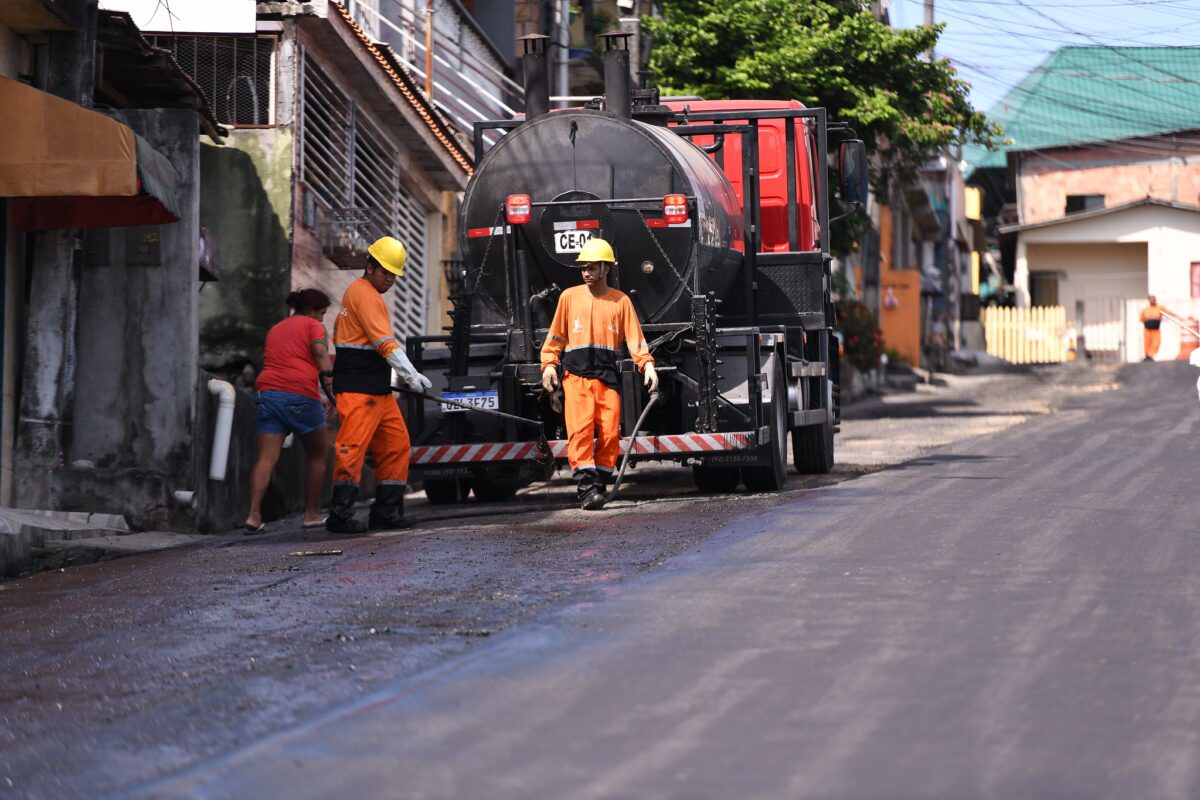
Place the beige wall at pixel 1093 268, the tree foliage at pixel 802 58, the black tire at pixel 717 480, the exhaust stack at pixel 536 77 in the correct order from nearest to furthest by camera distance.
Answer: the black tire at pixel 717 480 < the exhaust stack at pixel 536 77 < the tree foliage at pixel 802 58 < the beige wall at pixel 1093 268

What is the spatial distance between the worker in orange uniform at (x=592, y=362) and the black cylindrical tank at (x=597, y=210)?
47 cm

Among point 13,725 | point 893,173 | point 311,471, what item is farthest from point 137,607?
point 893,173

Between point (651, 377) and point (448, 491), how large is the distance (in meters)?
2.70

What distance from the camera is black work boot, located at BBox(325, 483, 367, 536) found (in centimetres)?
1127

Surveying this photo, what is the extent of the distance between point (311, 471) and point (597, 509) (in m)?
1.97

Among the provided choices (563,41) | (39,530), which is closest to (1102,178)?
(563,41)

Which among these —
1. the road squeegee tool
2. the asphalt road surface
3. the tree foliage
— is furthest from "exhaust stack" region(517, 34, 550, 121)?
the tree foliage

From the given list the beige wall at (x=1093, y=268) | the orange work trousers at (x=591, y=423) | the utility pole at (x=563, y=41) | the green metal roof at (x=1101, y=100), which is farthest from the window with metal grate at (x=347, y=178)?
the green metal roof at (x=1101, y=100)

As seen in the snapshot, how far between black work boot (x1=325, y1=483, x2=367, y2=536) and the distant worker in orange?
31.4m

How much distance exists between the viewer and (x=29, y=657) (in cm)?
670

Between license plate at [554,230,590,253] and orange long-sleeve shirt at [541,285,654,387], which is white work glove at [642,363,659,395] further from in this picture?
license plate at [554,230,590,253]

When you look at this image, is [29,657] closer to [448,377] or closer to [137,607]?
[137,607]

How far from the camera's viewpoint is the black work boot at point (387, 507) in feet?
37.7

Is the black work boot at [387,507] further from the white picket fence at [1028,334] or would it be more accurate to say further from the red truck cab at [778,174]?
the white picket fence at [1028,334]
